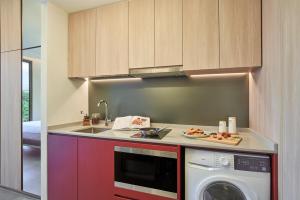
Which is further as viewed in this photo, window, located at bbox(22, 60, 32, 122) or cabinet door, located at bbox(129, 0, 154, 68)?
window, located at bbox(22, 60, 32, 122)

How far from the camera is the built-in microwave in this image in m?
1.46

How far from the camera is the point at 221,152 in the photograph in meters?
1.32

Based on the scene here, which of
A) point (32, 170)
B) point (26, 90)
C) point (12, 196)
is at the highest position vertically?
point (26, 90)

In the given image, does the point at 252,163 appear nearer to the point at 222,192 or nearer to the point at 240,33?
the point at 222,192

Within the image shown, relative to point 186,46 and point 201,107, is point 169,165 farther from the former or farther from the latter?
point 186,46

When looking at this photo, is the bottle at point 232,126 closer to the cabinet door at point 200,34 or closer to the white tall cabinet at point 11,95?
the cabinet door at point 200,34

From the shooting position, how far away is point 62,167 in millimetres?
1905

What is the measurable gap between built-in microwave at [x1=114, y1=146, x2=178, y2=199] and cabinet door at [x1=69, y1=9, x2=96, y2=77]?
43.4 inches

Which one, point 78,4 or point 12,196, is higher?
point 78,4

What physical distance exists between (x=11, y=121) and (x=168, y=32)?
2.31 metres

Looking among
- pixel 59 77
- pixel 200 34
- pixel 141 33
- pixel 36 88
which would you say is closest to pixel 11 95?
pixel 36 88

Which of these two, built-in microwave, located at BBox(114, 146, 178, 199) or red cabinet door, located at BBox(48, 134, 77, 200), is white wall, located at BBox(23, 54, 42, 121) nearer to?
red cabinet door, located at BBox(48, 134, 77, 200)

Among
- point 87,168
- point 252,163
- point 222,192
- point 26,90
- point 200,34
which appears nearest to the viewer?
point 252,163

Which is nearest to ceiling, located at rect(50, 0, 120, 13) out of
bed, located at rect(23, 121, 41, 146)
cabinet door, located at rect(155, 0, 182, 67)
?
cabinet door, located at rect(155, 0, 182, 67)
